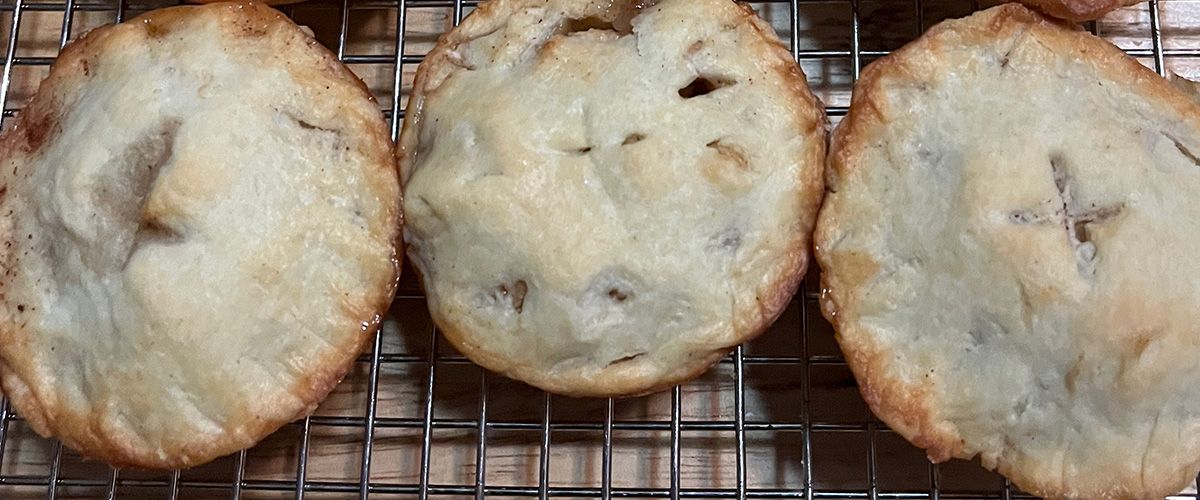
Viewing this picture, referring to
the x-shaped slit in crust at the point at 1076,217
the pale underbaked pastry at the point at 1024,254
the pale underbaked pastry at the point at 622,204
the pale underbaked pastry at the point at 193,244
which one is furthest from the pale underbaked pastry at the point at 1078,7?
the pale underbaked pastry at the point at 193,244


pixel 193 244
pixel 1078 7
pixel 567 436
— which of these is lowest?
pixel 567 436

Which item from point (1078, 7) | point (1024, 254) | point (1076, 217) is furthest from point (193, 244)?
point (1078, 7)

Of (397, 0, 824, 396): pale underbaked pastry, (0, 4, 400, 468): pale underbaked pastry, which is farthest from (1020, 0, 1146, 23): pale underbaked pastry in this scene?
(0, 4, 400, 468): pale underbaked pastry

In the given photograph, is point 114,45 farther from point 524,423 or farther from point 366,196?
point 524,423

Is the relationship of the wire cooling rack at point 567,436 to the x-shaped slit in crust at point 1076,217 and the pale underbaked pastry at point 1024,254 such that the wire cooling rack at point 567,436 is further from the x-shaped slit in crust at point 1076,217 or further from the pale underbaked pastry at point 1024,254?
the x-shaped slit in crust at point 1076,217

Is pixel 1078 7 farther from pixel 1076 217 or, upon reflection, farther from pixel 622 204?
pixel 622 204
